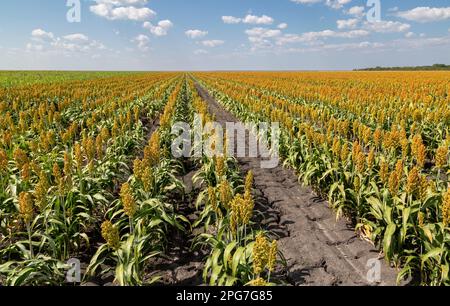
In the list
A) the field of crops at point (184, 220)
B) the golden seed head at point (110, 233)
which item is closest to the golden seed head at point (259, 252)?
the field of crops at point (184, 220)

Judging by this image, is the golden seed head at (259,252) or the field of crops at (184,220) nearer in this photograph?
the golden seed head at (259,252)

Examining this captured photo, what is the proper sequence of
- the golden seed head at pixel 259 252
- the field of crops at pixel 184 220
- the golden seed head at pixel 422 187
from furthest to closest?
the golden seed head at pixel 422 187 → the field of crops at pixel 184 220 → the golden seed head at pixel 259 252

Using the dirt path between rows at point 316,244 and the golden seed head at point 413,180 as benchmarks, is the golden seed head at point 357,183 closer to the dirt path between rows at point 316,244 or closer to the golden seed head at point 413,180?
the dirt path between rows at point 316,244

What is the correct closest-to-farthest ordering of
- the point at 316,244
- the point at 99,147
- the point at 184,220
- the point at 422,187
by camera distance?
the point at 422,187
the point at 316,244
the point at 184,220
the point at 99,147

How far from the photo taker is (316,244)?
4.27 metres

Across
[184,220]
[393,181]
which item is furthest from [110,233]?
[393,181]

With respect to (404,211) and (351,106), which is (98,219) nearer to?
(404,211)

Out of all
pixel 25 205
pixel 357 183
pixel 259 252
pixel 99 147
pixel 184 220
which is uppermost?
pixel 99 147

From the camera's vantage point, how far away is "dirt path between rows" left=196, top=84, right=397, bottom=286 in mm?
3592

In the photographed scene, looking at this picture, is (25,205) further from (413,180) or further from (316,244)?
(413,180)

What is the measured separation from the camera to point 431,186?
11.8 ft

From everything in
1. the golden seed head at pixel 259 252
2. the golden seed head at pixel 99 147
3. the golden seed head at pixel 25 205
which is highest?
the golden seed head at pixel 99 147

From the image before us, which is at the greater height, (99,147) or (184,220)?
(99,147)

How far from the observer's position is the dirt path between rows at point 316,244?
359 cm
